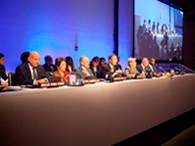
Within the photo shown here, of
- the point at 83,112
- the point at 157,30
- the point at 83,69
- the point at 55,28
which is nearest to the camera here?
the point at 83,112

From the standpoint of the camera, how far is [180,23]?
7.93 m

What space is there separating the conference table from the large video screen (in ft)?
10.2

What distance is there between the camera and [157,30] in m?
6.75

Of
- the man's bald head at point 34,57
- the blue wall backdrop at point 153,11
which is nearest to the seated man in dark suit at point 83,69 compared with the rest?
the man's bald head at point 34,57

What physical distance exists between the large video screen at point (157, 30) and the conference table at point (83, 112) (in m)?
3.11

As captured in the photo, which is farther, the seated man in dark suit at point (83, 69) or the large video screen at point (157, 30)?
the large video screen at point (157, 30)

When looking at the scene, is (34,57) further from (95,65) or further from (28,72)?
(95,65)

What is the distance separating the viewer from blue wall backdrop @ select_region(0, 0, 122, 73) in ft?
14.8

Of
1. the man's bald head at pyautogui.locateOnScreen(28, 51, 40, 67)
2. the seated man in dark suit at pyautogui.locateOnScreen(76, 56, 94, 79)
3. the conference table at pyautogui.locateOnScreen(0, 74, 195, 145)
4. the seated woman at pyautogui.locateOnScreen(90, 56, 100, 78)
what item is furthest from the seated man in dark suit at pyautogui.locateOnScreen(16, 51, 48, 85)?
the seated woman at pyautogui.locateOnScreen(90, 56, 100, 78)

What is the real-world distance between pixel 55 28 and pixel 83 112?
3600 mm

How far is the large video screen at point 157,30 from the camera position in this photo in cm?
627

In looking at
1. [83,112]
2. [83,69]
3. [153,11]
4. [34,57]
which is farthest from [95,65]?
[153,11]

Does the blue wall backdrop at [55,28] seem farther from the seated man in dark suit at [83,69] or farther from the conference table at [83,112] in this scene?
the conference table at [83,112]

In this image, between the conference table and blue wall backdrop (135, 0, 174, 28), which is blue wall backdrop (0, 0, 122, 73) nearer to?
blue wall backdrop (135, 0, 174, 28)
